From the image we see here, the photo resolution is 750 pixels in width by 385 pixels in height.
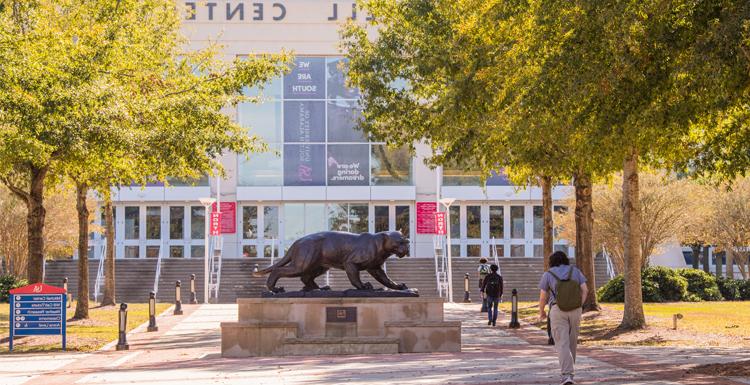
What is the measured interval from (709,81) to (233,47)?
137 feet

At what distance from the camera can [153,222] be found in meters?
53.7

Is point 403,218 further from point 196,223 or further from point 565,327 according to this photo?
point 565,327

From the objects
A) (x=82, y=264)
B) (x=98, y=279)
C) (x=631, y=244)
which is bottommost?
(x=98, y=279)

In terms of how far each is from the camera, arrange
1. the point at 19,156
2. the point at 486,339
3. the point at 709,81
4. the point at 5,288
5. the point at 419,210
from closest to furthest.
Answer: the point at 709,81, the point at 19,156, the point at 486,339, the point at 5,288, the point at 419,210

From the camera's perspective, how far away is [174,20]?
98.3 feet

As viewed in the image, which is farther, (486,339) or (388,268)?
(388,268)

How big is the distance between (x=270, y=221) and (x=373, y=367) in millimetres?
38019

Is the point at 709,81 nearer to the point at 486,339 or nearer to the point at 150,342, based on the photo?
the point at 486,339

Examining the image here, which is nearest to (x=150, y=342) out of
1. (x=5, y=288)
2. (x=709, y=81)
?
(x=709, y=81)

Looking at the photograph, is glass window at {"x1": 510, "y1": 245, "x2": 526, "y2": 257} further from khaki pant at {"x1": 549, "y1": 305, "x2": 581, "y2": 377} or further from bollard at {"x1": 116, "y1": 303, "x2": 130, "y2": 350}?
khaki pant at {"x1": 549, "y1": 305, "x2": 581, "y2": 377}

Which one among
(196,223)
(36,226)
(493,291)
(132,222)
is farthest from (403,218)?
(36,226)

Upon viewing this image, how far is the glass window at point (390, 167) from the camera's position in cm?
5284

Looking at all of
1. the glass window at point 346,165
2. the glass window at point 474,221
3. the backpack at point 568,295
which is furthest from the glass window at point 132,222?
the backpack at point 568,295

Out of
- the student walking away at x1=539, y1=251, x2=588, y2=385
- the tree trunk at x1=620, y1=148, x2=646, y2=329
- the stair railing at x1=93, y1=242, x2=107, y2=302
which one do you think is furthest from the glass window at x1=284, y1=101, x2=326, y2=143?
the student walking away at x1=539, y1=251, x2=588, y2=385
